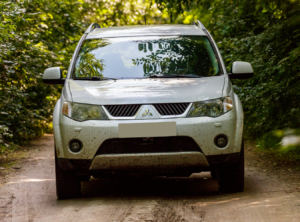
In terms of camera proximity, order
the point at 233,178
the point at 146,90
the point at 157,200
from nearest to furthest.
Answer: the point at 146,90, the point at 157,200, the point at 233,178

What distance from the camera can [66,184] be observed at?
4.77 meters

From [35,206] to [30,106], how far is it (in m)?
6.09

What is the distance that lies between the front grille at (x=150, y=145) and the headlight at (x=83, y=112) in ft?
0.88

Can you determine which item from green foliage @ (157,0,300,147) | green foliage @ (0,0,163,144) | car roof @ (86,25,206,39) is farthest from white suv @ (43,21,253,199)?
green foliage @ (0,0,163,144)

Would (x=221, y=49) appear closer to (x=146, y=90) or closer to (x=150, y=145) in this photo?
(x=146, y=90)

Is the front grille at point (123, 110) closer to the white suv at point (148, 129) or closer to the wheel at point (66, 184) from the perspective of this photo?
the white suv at point (148, 129)

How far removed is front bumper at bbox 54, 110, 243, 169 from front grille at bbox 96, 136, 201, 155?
46 mm

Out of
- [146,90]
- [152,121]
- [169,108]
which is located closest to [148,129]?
[152,121]

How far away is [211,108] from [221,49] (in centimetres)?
661

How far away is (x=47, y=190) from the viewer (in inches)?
215

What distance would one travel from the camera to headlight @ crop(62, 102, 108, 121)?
4.34 meters

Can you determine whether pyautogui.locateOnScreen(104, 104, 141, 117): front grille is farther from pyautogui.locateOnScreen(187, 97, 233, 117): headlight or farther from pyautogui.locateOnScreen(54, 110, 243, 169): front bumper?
pyautogui.locateOnScreen(187, 97, 233, 117): headlight

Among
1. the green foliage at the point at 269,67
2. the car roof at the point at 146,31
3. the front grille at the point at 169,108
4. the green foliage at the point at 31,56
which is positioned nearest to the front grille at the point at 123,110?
the front grille at the point at 169,108

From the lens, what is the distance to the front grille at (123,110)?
170 inches
